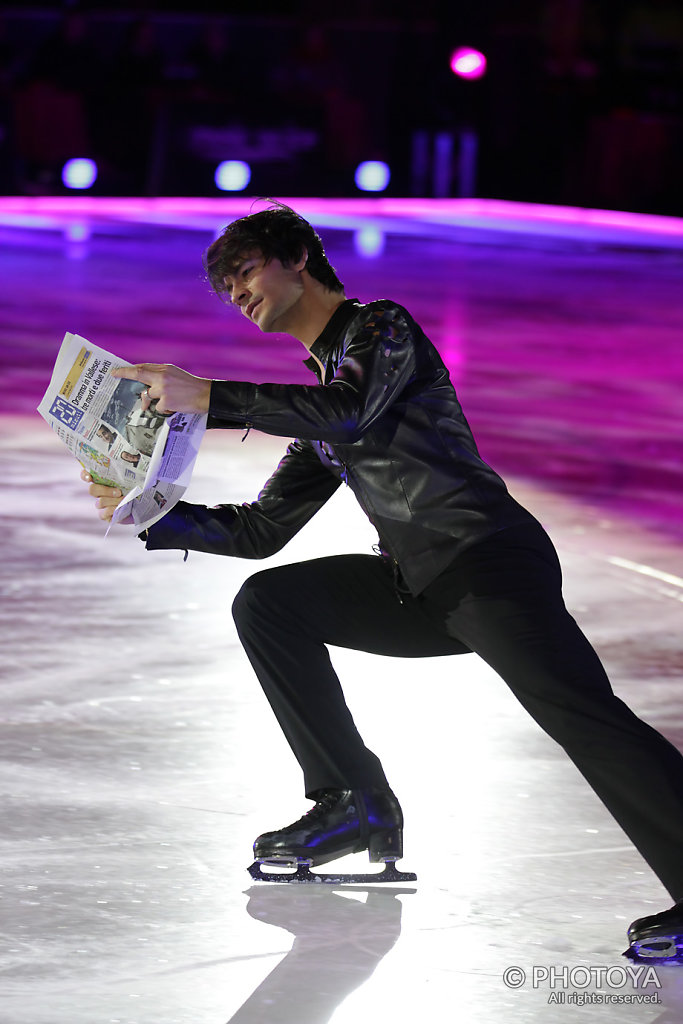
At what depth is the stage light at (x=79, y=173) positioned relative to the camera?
20.3 m

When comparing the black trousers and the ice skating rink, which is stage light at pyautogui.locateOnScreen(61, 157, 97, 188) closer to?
the ice skating rink

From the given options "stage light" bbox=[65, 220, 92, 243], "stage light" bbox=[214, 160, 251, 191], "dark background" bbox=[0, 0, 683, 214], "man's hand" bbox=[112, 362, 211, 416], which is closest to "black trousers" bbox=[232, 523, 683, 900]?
"man's hand" bbox=[112, 362, 211, 416]

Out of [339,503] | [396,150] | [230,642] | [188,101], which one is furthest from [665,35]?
[230,642]

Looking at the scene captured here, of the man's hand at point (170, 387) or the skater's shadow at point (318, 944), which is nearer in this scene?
the skater's shadow at point (318, 944)

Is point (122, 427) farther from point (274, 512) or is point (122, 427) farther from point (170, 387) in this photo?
point (274, 512)

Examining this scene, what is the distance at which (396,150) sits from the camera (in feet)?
73.6

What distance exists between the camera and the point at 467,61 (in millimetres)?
22109

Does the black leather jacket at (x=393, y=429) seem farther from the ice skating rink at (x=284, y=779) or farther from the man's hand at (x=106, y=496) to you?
the ice skating rink at (x=284, y=779)

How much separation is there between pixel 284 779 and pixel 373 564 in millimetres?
742

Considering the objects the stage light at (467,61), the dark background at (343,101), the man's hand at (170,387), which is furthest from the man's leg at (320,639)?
the stage light at (467,61)

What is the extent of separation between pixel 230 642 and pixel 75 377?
6.69 ft

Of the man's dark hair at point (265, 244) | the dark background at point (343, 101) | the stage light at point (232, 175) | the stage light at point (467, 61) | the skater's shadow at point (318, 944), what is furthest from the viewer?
the stage light at point (467, 61)

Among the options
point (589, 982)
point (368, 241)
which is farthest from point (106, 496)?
point (368, 241)

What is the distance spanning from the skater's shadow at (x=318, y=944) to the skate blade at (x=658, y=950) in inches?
17.7
